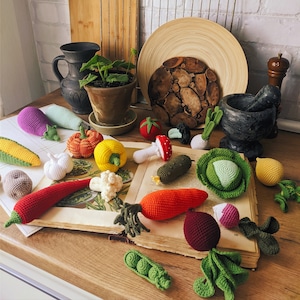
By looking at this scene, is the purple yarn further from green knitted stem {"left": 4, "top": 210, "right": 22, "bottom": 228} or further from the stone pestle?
the stone pestle

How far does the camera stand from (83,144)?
2.05 feet

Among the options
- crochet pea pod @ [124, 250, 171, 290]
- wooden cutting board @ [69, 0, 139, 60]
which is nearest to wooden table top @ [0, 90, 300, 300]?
crochet pea pod @ [124, 250, 171, 290]

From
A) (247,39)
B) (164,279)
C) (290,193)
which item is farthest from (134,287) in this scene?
(247,39)

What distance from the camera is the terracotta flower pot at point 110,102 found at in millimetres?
674

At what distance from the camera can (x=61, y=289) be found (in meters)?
0.48

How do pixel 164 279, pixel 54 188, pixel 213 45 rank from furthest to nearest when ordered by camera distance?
pixel 213 45
pixel 54 188
pixel 164 279

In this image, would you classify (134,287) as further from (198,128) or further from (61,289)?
(198,128)

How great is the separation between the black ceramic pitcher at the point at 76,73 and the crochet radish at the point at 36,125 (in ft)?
0.32

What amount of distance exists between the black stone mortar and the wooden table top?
0.47 feet

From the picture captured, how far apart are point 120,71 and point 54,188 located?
1.18 ft

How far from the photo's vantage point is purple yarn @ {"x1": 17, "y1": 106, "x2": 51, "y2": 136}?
0.73 metres

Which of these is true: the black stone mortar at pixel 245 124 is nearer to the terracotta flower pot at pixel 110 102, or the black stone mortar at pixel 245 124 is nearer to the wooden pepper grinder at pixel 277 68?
the wooden pepper grinder at pixel 277 68

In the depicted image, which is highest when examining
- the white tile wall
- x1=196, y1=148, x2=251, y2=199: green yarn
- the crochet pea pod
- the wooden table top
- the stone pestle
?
the white tile wall

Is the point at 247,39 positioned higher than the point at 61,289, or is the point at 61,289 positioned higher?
the point at 247,39
